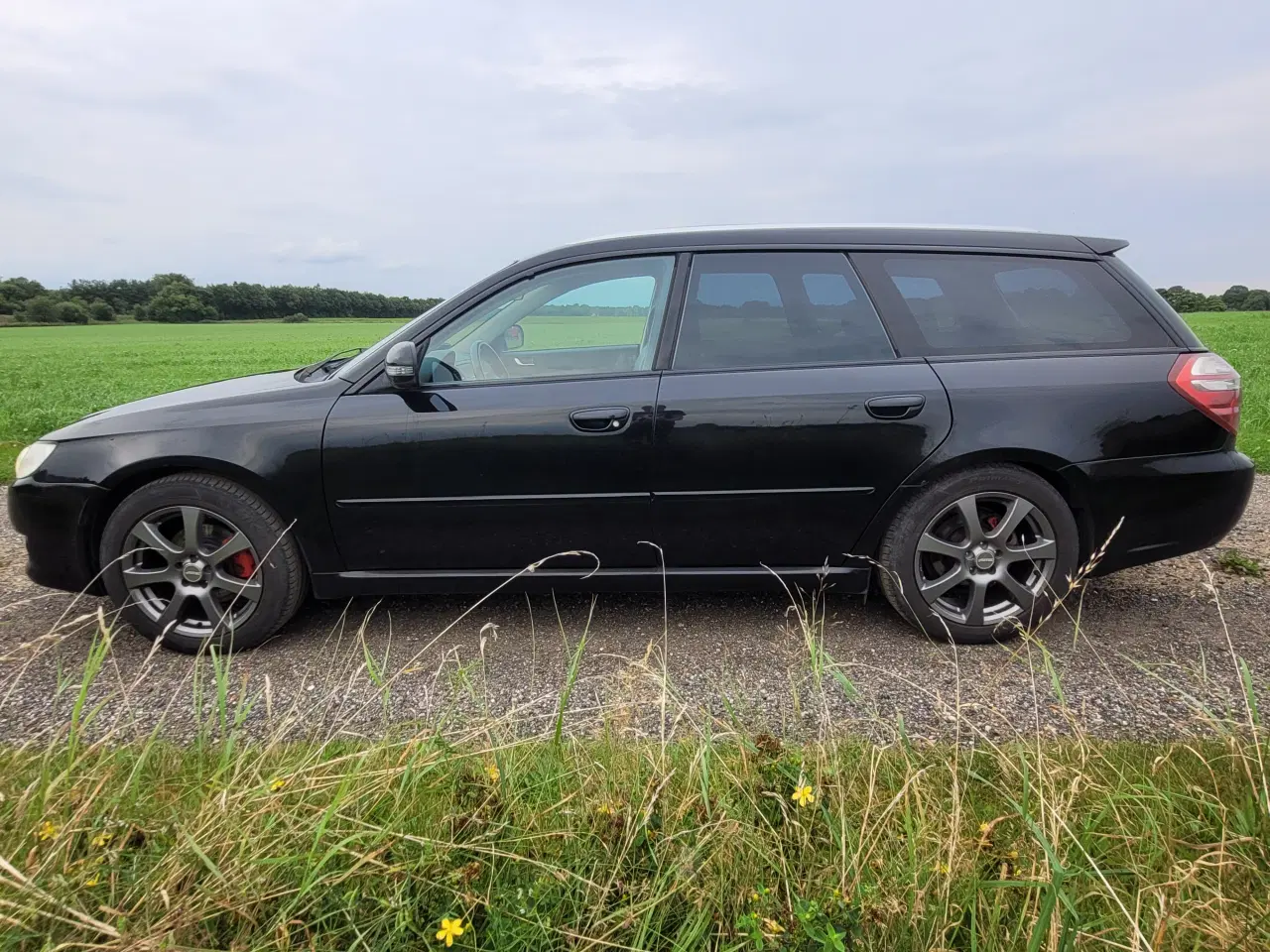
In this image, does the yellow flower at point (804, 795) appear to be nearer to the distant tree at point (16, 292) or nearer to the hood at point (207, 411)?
the hood at point (207, 411)

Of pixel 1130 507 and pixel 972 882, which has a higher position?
pixel 1130 507

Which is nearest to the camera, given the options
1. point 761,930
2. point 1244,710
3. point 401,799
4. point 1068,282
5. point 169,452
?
point 761,930

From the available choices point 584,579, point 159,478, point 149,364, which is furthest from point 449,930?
point 149,364

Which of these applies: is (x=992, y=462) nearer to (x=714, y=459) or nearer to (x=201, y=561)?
(x=714, y=459)

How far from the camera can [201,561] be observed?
118 inches

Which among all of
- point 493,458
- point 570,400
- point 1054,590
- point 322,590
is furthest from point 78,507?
point 1054,590

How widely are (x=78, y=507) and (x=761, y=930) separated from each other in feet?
10.0

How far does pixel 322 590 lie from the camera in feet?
10.1

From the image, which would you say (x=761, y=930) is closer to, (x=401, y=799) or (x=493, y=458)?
(x=401, y=799)

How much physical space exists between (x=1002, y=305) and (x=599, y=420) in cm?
180

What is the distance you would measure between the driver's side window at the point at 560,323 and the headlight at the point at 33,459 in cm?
162

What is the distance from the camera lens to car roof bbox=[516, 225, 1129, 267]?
3174 millimetres

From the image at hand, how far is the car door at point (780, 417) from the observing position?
2947 millimetres

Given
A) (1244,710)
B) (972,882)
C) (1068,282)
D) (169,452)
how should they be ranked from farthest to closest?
(1068,282) → (169,452) → (1244,710) → (972,882)
